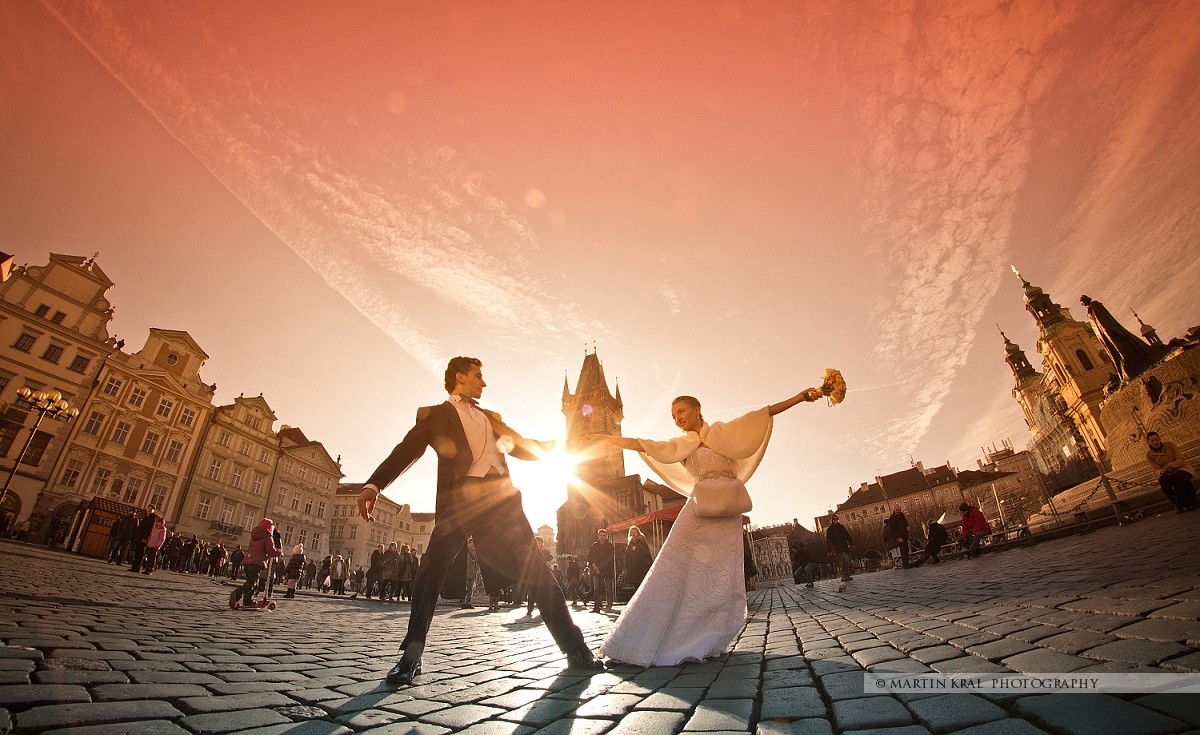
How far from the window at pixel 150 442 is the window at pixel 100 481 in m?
2.42

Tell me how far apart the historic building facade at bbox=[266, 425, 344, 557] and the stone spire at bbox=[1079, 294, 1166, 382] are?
193 feet

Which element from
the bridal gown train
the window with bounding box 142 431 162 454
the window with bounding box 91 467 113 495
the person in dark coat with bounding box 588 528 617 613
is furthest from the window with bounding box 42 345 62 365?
the bridal gown train

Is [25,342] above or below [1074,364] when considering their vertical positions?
below

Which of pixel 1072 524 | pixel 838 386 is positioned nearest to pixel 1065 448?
pixel 1072 524

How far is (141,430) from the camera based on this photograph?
96.1 ft

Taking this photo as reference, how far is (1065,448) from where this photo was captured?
155ft

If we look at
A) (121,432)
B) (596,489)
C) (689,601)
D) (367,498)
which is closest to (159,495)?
(121,432)

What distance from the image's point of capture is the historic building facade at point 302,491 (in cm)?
3981

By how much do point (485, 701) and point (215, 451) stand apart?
137ft

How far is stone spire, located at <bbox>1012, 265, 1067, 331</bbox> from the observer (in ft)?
147

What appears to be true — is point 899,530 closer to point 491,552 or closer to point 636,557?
point 636,557

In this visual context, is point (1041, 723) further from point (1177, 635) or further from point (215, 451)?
point (215, 451)

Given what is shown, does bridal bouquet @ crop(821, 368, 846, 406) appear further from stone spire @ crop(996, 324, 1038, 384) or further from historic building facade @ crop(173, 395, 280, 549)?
stone spire @ crop(996, 324, 1038, 384)

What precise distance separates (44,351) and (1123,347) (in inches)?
2397
